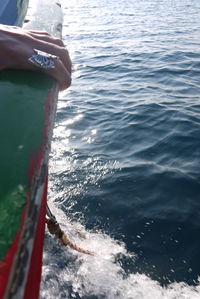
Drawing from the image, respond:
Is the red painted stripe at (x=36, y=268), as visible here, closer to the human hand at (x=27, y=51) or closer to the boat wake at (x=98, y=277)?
the human hand at (x=27, y=51)

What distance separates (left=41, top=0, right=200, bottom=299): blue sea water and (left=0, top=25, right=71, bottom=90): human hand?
1.44 m

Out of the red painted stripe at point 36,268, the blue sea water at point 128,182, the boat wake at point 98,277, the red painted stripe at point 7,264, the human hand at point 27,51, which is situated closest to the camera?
the red painted stripe at point 7,264

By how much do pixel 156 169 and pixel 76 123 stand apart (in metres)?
1.95

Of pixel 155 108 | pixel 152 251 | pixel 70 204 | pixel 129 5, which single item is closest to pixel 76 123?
pixel 155 108

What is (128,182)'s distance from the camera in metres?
3.64

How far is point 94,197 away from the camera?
342cm

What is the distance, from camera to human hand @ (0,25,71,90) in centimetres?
208

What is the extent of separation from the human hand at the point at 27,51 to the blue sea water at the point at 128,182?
1439mm

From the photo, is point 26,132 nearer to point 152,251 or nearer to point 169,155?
point 152,251

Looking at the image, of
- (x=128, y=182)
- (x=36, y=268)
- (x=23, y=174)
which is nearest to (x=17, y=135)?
(x=23, y=174)

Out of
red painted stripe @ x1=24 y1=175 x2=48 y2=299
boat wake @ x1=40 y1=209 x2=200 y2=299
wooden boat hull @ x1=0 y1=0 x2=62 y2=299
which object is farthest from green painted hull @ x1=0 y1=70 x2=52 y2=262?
boat wake @ x1=40 y1=209 x2=200 y2=299

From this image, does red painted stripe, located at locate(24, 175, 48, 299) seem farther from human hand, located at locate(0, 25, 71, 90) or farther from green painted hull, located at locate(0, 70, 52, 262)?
human hand, located at locate(0, 25, 71, 90)

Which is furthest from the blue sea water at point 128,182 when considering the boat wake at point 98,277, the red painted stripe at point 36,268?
the red painted stripe at point 36,268

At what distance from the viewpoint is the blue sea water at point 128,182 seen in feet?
8.30
